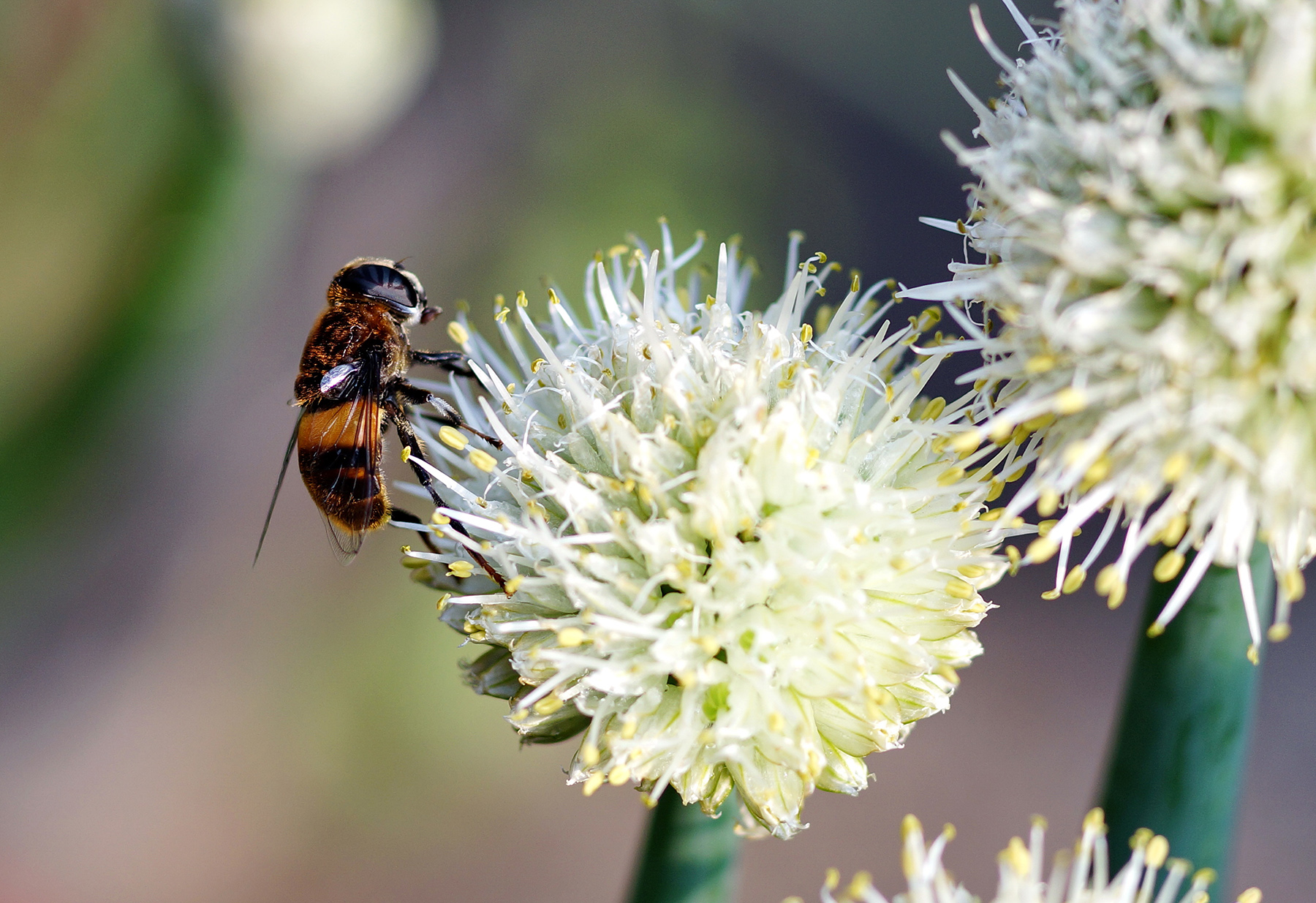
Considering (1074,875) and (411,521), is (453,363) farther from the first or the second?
(1074,875)

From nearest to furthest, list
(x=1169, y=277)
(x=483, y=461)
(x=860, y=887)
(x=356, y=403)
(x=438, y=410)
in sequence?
(x=1169, y=277), (x=860, y=887), (x=483, y=461), (x=438, y=410), (x=356, y=403)

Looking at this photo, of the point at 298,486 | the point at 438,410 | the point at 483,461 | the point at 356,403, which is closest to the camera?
the point at 483,461

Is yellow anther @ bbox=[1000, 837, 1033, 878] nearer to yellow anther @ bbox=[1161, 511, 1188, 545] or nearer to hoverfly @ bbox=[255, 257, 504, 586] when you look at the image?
yellow anther @ bbox=[1161, 511, 1188, 545]

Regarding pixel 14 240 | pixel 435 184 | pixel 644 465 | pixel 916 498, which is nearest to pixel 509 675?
pixel 644 465

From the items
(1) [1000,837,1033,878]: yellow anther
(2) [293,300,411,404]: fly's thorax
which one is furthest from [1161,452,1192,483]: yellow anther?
(2) [293,300,411,404]: fly's thorax

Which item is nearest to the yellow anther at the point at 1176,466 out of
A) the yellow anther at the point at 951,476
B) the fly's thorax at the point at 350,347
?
the yellow anther at the point at 951,476

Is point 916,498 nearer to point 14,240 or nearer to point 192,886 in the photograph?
point 192,886

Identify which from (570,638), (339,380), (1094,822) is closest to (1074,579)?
(1094,822)
